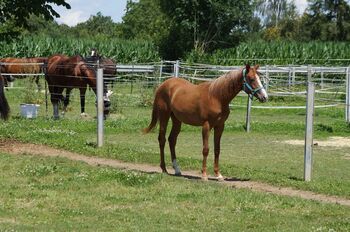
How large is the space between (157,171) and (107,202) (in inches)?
123

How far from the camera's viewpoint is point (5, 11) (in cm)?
1422

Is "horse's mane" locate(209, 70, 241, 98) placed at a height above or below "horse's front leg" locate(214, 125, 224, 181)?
above

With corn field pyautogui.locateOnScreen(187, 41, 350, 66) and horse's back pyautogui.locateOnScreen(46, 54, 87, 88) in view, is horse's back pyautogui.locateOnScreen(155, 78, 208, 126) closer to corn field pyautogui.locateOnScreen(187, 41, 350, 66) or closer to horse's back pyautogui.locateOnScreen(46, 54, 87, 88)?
horse's back pyautogui.locateOnScreen(46, 54, 87, 88)

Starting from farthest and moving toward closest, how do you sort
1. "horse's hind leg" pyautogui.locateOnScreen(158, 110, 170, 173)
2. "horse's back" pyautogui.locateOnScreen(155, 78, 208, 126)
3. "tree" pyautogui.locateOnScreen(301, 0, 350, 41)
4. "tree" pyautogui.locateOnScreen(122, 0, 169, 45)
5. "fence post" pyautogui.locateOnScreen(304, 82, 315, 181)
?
1. "tree" pyautogui.locateOnScreen(122, 0, 169, 45)
2. "tree" pyautogui.locateOnScreen(301, 0, 350, 41)
3. "horse's hind leg" pyautogui.locateOnScreen(158, 110, 170, 173)
4. "horse's back" pyautogui.locateOnScreen(155, 78, 208, 126)
5. "fence post" pyautogui.locateOnScreen(304, 82, 315, 181)

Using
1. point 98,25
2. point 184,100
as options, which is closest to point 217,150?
point 184,100

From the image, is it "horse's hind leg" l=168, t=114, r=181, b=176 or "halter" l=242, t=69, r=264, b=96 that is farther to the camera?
"horse's hind leg" l=168, t=114, r=181, b=176

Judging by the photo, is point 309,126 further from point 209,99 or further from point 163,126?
point 163,126

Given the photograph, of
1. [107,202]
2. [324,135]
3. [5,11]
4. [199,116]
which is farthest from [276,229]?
[324,135]

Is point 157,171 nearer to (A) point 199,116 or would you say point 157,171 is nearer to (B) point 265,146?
(A) point 199,116

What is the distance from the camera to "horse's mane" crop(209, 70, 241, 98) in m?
10.5

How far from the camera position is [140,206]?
838 centimetres

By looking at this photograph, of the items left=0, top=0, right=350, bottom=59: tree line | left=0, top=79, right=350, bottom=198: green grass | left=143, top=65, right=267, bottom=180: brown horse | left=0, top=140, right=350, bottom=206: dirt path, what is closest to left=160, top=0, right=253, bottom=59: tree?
left=0, top=0, right=350, bottom=59: tree line

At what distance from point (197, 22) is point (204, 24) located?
78 cm

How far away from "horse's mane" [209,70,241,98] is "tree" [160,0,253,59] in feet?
114
